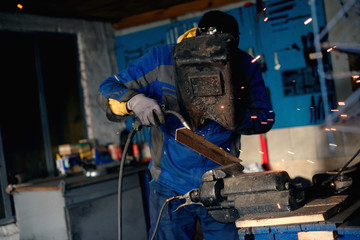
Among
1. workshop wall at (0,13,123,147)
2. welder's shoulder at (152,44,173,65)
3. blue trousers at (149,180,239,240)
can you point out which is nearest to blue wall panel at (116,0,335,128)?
workshop wall at (0,13,123,147)

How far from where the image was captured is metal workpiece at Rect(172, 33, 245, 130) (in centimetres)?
149

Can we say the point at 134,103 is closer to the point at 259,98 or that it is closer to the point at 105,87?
the point at 105,87

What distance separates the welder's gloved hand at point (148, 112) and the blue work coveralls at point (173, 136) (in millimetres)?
220

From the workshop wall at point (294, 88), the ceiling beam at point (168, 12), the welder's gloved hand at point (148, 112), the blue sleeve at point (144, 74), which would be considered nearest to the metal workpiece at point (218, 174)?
the welder's gloved hand at point (148, 112)

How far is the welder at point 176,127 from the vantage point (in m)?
1.92

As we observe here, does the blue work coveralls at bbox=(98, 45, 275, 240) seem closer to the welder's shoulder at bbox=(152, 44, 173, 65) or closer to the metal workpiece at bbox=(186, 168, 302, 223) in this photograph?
the welder's shoulder at bbox=(152, 44, 173, 65)

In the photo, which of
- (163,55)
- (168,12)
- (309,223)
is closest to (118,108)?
(163,55)

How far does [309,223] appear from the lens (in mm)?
1369

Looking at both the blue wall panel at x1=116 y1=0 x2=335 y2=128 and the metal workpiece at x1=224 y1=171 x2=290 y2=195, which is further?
the blue wall panel at x1=116 y1=0 x2=335 y2=128

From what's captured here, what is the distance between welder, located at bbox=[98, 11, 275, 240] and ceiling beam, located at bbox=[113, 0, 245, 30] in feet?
6.41

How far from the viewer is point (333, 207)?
1.44 metres

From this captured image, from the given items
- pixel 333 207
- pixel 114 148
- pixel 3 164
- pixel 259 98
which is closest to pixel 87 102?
pixel 114 148

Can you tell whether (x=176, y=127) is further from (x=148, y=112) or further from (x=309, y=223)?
(x=309, y=223)

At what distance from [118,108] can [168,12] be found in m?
2.55
